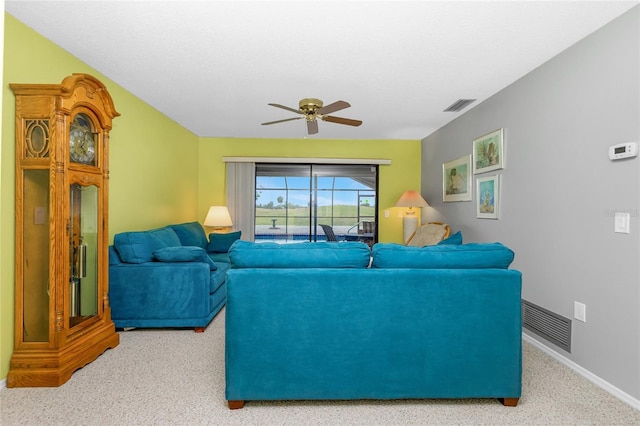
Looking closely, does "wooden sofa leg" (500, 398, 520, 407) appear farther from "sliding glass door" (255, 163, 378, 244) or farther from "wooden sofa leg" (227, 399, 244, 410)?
"sliding glass door" (255, 163, 378, 244)

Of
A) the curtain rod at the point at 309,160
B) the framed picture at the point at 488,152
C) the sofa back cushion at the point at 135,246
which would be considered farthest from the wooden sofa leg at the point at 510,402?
the curtain rod at the point at 309,160

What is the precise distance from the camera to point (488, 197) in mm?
3775

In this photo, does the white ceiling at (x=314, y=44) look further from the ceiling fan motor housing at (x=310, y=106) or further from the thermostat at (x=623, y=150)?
the thermostat at (x=623, y=150)

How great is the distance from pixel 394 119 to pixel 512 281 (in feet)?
10.8

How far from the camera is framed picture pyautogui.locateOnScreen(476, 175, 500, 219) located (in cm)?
360

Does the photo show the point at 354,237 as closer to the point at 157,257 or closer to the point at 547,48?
the point at 157,257

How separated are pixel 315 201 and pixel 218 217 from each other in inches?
72.3

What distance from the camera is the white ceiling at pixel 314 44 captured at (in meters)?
2.20

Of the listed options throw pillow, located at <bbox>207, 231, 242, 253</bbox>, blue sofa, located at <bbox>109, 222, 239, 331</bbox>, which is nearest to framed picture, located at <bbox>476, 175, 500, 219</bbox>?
blue sofa, located at <bbox>109, 222, 239, 331</bbox>

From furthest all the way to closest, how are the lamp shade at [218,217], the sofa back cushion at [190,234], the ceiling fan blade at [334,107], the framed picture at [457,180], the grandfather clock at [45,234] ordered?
the lamp shade at [218,217], the sofa back cushion at [190,234], the framed picture at [457,180], the ceiling fan blade at [334,107], the grandfather clock at [45,234]

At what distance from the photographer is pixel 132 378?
233 cm

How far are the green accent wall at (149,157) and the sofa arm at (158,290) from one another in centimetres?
57

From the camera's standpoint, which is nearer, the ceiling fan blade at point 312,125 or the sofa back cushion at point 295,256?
the sofa back cushion at point 295,256

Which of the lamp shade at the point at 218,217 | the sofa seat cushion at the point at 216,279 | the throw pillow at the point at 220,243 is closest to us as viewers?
the sofa seat cushion at the point at 216,279
